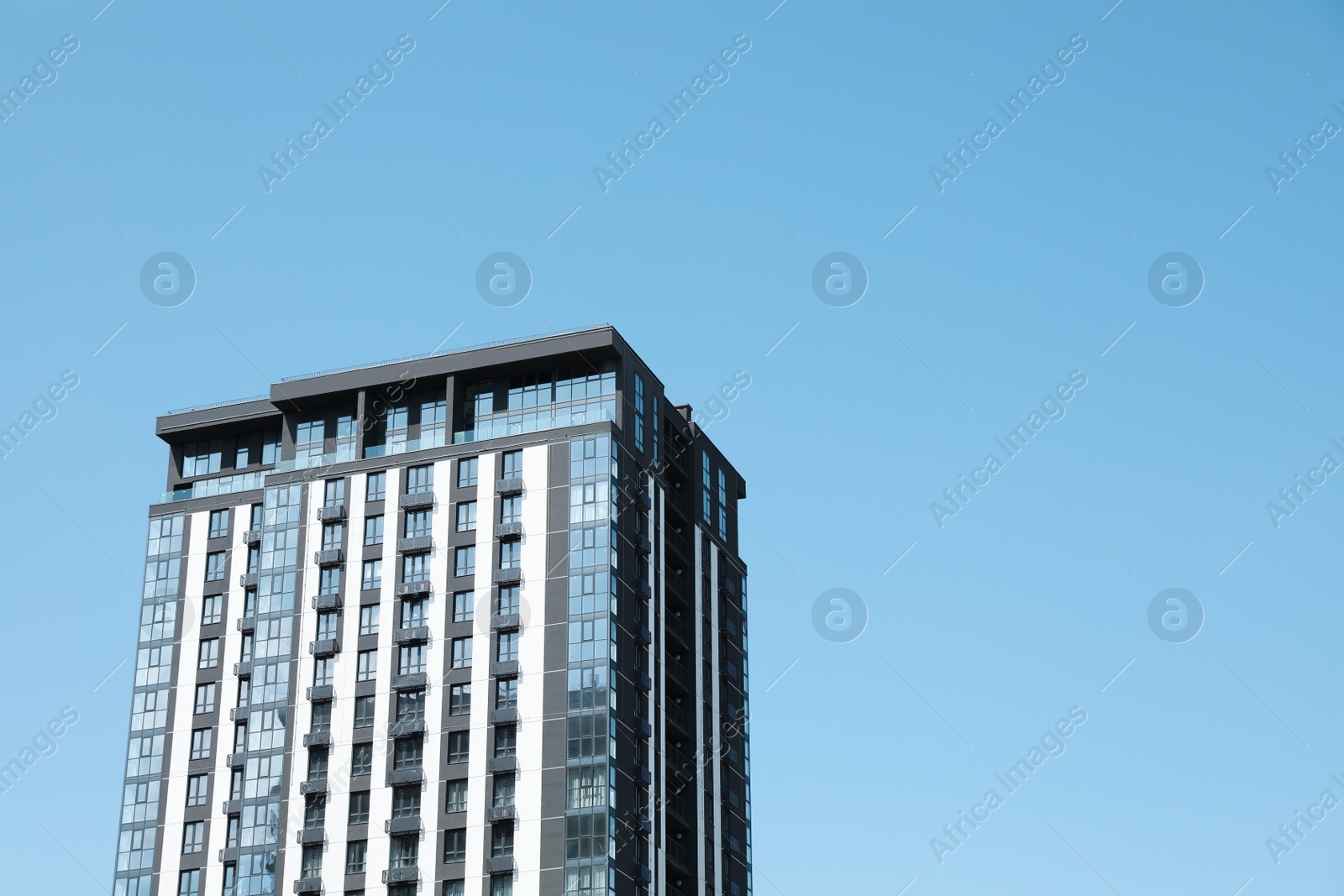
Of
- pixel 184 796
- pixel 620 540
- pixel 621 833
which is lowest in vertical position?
pixel 621 833

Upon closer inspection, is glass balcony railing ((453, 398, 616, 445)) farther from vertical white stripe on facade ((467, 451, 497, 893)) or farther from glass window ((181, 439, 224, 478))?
glass window ((181, 439, 224, 478))

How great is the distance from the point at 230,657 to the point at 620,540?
100 feet

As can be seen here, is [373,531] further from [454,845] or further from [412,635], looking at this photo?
[454,845]

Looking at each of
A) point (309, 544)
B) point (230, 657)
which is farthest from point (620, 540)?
point (230, 657)

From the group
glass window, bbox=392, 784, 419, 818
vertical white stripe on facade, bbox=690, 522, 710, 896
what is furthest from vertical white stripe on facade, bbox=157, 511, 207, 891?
vertical white stripe on facade, bbox=690, 522, 710, 896

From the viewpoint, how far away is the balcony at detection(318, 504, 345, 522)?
393 feet

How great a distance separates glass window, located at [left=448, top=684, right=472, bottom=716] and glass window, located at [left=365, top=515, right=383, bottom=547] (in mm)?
12980

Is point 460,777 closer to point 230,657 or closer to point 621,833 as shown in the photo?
point 621,833

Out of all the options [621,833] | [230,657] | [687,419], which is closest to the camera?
[621,833]

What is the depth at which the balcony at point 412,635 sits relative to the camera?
4469 inches

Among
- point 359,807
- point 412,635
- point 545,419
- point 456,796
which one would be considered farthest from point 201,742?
point 545,419

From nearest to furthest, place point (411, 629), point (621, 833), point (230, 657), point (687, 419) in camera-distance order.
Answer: point (621, 833), point (411, 629), point (230, 657), point (687, 419)

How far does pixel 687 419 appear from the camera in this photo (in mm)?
133250

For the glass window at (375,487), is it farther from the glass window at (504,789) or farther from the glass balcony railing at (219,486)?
the glass window at (504,789)
